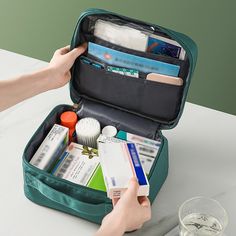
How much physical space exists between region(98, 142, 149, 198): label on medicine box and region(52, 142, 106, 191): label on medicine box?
4 cm

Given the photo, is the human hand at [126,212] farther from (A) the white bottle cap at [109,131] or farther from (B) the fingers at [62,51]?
(B) the fingers at [62,51]

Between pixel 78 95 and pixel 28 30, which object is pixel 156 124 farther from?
pixel 28 30

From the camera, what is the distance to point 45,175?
0.86m

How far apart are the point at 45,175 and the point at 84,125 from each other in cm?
13

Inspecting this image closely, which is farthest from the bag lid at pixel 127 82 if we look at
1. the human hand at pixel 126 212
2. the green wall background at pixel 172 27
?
the green wall background at pixel 172 27

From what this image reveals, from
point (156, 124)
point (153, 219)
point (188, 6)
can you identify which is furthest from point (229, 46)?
point (153, 219)

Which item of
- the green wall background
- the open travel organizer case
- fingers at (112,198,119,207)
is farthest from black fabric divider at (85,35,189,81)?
the green wall background

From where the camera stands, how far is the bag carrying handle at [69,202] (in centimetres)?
84

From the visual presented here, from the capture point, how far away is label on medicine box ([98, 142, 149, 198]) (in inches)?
31.4

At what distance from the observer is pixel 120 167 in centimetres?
82

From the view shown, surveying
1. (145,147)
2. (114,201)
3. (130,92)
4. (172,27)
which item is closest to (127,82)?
(130,92)

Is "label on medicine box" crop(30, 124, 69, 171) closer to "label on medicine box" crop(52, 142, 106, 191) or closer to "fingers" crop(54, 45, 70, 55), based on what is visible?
"label on medicine box" crop(52, 142, 106, 191)

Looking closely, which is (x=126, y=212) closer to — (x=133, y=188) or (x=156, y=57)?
(x=133, y=188)

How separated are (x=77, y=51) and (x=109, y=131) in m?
0.16
